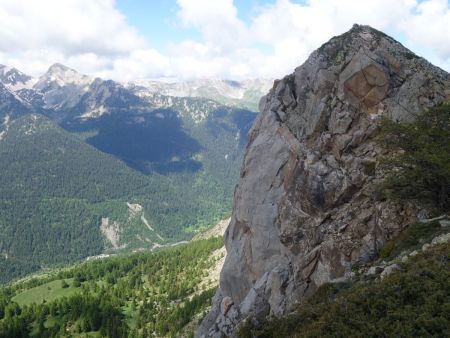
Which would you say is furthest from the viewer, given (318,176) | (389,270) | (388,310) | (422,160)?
(318,176)

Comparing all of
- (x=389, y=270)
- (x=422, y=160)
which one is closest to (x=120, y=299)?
(x=422, y=160)

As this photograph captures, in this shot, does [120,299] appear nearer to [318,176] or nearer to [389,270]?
[318,176]

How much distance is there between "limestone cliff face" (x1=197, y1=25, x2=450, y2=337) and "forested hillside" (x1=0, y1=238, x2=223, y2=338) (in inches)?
2154

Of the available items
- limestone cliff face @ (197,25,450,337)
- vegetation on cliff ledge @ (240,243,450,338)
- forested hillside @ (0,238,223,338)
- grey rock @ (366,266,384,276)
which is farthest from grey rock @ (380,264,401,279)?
forested hillside @ (0,238,223,338)

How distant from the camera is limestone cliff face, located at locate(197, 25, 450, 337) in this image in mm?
36875

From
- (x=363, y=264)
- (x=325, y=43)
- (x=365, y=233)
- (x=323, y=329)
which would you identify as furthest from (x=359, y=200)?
(x=325, y=43)

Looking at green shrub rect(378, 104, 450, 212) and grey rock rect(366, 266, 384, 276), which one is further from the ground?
green shrub rect(378, 104, 450, 212)

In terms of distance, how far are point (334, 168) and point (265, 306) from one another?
55.3 ft

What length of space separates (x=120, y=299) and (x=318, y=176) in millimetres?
111481

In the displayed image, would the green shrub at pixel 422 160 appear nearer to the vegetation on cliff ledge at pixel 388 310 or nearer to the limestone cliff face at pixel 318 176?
the limestone cliff face at pixel 318 176

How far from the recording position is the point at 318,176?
44812 mm

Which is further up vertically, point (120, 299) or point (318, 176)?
point (318, 176)

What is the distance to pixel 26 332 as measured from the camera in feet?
383

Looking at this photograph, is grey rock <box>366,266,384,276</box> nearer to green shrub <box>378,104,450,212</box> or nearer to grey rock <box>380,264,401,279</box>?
grey rock <box>380,264,401,279</box>
